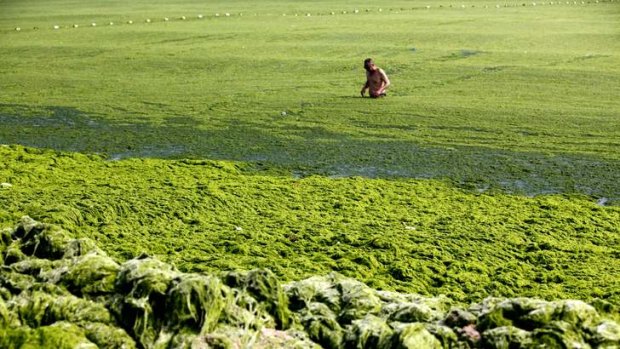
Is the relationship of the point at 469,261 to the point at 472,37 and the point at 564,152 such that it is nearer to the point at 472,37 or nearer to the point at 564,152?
the point at 564,152

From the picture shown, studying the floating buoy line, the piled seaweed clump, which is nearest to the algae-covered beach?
the piled seaweed clump

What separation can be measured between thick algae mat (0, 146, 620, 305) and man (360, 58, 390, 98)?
14.8 ft

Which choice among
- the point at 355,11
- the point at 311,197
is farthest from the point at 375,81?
the point at 355,11

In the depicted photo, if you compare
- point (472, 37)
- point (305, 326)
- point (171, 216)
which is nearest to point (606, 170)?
point (171, 216)

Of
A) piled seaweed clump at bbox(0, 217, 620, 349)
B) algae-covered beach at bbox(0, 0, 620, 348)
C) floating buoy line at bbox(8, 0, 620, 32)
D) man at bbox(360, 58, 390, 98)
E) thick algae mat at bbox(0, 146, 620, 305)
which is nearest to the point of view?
piled seaweed clump at bbox(0, 217, 620, 349)

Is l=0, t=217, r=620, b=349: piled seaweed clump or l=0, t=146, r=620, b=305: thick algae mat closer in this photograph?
l=0, t=217, r=620, b=349: piled seaweed clump

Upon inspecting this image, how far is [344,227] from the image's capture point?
21.3 ft

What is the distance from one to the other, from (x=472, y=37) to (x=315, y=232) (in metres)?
14.5

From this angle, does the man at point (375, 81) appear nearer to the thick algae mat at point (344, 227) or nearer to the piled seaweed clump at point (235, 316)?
the thick algae mat at point (344, 227)

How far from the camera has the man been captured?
→ 12.2 meters

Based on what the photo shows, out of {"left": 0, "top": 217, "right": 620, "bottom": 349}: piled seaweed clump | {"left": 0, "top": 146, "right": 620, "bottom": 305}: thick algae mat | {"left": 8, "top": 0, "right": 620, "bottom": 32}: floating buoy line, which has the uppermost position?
{"left": 8, "top": 0, "right": 620, "bottom": 32}: floating buoy line

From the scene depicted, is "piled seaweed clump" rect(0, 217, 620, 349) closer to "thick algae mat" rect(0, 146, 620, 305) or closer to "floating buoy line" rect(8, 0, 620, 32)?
"thick algae mat" rect(0, 146, 620, 305)

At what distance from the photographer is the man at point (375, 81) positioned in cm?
1223

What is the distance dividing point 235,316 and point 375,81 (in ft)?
28.9
